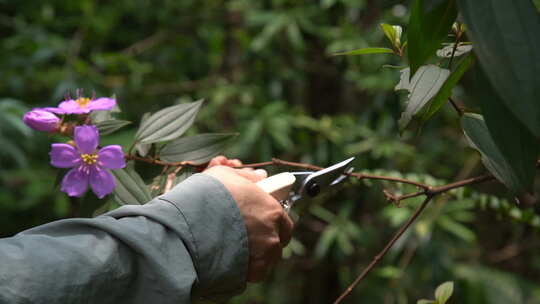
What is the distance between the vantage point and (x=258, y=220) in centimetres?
54

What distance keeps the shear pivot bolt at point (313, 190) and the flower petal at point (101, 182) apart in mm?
206

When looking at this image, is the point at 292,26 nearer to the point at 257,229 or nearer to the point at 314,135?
the point at 314,135

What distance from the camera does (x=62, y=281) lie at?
0.45m

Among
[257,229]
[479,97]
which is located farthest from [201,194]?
[479,97]

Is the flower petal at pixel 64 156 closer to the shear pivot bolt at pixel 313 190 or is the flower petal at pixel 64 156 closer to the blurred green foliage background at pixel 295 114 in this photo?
Result: the shear pivot bolt at pixel 313 190

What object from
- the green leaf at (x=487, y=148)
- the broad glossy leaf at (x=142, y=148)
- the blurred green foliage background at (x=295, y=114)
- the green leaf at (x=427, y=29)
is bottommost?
the blurred green foliage background at (x=295, y=114)

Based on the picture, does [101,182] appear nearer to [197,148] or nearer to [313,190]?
[197,148]

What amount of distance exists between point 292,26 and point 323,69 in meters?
0.19

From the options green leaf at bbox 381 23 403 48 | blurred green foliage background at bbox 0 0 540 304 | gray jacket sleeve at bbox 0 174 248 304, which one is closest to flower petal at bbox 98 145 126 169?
gray jacket sleeve at bbox 0 174 248 304

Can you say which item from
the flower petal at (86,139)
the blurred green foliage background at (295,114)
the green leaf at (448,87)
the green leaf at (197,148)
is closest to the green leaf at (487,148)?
the green leaf at (448,87)

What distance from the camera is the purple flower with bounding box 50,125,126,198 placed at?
2.07 ft

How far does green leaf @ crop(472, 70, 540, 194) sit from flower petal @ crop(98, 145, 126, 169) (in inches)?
15.0

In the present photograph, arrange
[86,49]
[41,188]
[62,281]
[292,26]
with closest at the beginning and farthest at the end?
[62,281], [292,26], [41,188], [86,49]

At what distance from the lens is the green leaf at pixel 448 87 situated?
0.46 meters
